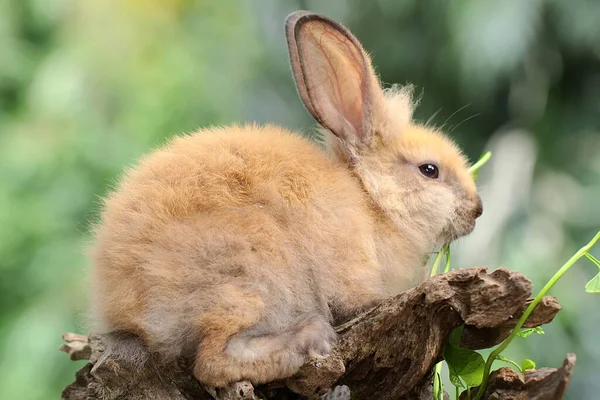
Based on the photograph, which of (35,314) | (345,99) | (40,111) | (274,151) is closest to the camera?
(274,151)

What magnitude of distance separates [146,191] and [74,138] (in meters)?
1.27

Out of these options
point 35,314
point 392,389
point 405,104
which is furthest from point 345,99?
point 35,314

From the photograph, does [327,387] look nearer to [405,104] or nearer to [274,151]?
[274,151]

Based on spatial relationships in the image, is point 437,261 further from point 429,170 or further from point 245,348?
point 245,348

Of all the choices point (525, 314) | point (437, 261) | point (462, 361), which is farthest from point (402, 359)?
point (437, 261)

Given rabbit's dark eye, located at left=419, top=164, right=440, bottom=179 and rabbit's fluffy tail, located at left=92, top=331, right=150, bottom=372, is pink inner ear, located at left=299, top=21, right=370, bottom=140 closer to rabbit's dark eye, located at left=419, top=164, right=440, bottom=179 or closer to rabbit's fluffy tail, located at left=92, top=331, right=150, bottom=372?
rabbit's dark eye, located at left=419, top=164, right=440, bottom=179

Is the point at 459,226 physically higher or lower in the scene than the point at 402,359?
higher

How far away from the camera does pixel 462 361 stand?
3.49 ft

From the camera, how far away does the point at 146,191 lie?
1101 millimetres

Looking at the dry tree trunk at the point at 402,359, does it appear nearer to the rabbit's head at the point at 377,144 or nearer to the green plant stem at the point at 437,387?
the green plant stem at the point at 437,387

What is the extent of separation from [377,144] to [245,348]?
52 cm

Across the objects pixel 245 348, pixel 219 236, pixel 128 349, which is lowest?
pixel 128 349

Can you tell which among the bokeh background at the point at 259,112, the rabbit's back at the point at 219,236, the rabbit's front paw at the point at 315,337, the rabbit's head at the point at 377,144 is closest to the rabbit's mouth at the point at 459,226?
the rabbit's head at the point at 377,144

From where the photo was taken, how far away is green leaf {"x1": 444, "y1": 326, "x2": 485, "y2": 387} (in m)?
1.05
